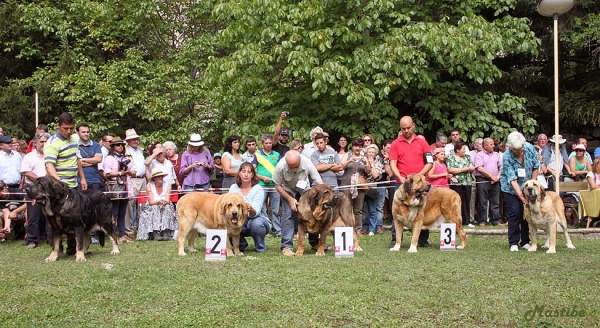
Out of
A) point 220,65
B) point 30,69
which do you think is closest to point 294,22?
point 220,65

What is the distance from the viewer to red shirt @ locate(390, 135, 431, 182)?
9.65 m

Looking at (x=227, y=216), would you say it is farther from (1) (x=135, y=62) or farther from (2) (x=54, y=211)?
(1) (x=135, y=62)

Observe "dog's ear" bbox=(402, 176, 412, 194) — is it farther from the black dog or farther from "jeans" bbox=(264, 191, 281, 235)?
the black dog

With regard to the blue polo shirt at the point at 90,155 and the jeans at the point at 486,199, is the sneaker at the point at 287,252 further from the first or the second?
the jeans at the point at 486,199

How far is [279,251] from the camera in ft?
30.5

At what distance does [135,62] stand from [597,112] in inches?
469

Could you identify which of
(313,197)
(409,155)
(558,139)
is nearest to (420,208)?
(409,155)

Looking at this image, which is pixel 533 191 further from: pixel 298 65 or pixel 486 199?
pixel 298 65

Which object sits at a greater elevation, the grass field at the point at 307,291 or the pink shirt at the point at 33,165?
the pink shirt at the point at 33,165

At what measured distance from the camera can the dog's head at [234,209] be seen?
333 inches

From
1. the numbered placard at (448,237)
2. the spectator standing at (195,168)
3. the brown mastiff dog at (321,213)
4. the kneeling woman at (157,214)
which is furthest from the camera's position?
the spectator standing at (195,168)

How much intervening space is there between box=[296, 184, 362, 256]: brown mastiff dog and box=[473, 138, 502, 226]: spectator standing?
17.3ft

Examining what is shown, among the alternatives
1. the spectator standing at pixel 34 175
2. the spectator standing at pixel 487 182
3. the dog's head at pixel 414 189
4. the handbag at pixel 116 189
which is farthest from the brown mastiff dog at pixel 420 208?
the spectator standing at pixel 34 175

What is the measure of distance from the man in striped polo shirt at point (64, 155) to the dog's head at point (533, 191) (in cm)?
606
